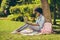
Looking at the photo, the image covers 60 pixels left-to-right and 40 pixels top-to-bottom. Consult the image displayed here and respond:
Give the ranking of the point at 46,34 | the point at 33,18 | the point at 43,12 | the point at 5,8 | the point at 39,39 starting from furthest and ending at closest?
the point at 5,8
the point at 33,18
the point at 43,12
the point at 46,34
the point at 39,39

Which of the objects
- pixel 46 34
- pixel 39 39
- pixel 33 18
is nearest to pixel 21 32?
pixel 46 34

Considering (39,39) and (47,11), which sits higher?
(47,11)

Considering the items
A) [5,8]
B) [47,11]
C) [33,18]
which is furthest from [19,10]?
[47,11]

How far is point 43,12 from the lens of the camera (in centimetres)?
1198

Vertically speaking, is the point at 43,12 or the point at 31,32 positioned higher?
the point at 43,12

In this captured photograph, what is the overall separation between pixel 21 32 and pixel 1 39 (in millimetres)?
1704

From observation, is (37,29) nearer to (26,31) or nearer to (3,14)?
(26,31)

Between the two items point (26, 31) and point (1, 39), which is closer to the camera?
point (1, 39)

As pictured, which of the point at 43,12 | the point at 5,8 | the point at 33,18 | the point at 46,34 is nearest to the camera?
the point at 46,34

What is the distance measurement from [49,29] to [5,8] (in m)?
15.8

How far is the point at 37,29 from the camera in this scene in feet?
35.9

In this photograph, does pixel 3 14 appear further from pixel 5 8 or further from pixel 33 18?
pixel 33 18

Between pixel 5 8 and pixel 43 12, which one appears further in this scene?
pixel 5 8

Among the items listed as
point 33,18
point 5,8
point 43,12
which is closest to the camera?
point 43,12
